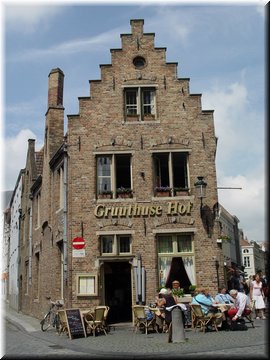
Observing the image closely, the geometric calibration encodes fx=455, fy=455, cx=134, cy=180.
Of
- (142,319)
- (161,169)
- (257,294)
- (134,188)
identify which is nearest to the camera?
(142,319)

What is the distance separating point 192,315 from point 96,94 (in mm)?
8930

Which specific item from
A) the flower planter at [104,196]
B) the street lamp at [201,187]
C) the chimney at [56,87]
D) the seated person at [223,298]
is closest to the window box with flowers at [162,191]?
the street lamp at [201,187]

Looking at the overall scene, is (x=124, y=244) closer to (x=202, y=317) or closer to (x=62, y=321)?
(x=62, y=321)

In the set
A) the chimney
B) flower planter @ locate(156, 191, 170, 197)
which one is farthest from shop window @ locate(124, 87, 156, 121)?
the chimney

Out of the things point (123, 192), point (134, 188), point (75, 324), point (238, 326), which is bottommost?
point (238, 326)

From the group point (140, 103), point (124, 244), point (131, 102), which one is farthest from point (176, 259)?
point (131, 102)

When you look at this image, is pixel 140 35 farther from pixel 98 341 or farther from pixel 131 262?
pixel 98 341

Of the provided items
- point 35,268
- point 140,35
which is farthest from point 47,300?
point 140,35

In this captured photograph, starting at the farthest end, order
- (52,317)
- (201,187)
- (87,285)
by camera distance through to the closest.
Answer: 1. (52,317)
2. (201,187)
3. (87,285)

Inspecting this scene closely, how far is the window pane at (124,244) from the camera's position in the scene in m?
16.7

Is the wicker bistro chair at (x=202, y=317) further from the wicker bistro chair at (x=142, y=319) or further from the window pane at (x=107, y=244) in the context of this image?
the window pane at (x=107, y=244)

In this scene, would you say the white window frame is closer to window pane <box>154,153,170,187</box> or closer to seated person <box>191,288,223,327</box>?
window pane <box>154,153,170,187</box>

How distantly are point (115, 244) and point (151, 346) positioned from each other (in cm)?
542

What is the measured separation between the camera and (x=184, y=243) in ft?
54.7
